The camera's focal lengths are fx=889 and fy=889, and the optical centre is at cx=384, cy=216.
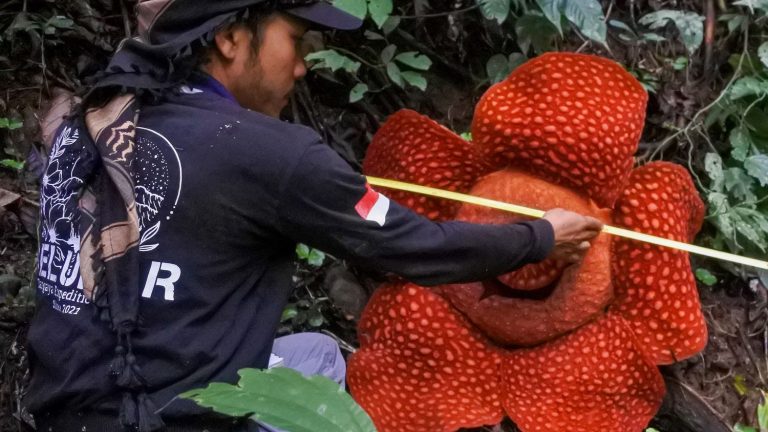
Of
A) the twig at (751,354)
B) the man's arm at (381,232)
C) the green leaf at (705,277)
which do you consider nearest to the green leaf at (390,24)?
the man's arm at (381,232)

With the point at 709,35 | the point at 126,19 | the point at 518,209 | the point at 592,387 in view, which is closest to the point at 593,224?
the point at 518,209

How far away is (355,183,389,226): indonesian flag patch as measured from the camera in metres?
1.82

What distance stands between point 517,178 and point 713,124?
110 cm

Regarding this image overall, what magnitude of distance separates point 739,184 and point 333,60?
1.38m

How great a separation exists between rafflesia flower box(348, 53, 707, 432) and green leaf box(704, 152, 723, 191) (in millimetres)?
519

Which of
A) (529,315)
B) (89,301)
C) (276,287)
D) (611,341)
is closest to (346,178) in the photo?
(276,287)

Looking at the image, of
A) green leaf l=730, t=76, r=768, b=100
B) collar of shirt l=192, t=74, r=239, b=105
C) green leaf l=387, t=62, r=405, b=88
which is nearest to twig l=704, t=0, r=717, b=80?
green leaf l=730, t=76, r=768, b=100

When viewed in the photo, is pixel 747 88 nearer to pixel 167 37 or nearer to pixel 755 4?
pixel 755 4

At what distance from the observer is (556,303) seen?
2332 mm

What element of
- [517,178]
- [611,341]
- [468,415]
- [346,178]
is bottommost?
[468,415]

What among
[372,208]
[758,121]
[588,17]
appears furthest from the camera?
[758,121]

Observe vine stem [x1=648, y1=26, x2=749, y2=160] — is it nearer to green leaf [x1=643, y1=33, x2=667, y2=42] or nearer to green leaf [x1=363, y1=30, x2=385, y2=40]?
green leaf [x1=643, y1=33, x2=667, y2=42]

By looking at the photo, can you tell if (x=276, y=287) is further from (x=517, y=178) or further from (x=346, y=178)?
(x=517, y=178)

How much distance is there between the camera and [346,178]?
5.88 ft
